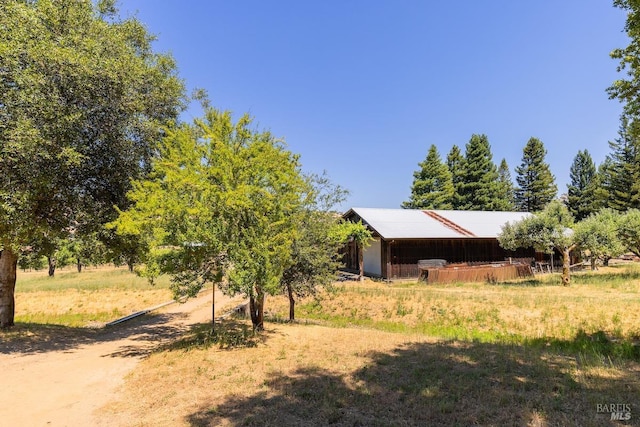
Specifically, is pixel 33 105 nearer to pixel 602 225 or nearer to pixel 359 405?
pixel 359 405

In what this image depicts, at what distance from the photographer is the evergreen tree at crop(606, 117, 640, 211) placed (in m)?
49.7

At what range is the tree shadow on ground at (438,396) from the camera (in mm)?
5133

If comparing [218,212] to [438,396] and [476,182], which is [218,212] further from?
[476,182]

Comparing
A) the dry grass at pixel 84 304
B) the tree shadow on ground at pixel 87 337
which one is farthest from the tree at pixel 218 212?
the dry grass at pixel 84 304

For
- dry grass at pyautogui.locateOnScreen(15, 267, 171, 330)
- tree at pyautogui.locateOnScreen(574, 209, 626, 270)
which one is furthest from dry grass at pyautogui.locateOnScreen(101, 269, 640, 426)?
tree at pyautogui.locateOnScreen(574, 209, 626, 270)

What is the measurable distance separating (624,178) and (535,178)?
12.6 meters

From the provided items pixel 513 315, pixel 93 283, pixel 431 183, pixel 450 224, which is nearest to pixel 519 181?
pixel 431 183

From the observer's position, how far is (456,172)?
59.5 meters

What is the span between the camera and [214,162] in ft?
30.3

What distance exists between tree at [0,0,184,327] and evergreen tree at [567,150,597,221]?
65.9 m

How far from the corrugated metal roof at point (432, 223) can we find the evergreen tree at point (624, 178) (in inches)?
947

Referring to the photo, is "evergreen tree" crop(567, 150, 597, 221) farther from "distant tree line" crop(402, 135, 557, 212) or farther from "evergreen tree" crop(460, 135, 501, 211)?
"evergreen tree" crop(460, 135, 501, 211)

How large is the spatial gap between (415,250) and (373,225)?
401 cm

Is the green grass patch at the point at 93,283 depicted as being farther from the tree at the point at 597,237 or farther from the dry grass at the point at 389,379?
the tree at the point at 597,237
